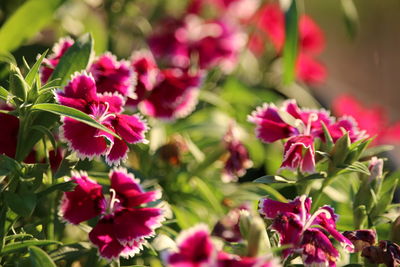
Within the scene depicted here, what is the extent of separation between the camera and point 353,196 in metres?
0.98

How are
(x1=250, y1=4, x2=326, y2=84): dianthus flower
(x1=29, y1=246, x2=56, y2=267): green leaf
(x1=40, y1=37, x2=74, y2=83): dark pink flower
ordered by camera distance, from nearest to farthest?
(x1=29, y1=246, x2=56, y2=267): green leaf < (x1=40, y1=37, x2=74, y2=83): dark pink flower < (x1=250, y1=4, x2=326, y2=84): dianthus flower

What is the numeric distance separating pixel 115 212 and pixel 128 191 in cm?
4

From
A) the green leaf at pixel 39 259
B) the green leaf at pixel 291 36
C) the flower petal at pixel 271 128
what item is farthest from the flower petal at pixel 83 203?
the green leaf at pixel 291 36

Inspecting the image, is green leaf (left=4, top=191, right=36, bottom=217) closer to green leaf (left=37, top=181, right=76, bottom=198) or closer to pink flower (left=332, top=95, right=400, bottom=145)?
green leaf (left=37, top=181, right=76, bottom=198)

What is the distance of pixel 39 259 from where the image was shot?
2.40 feet

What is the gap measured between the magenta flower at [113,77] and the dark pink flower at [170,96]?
0.19 metres

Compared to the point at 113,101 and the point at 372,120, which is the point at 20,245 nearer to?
the point at 113,101

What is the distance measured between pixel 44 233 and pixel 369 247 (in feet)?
1.29

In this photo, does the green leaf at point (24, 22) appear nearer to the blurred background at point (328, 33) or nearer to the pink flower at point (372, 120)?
the blurred background at point (328, 33)

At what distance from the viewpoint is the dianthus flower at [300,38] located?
1.88 metres

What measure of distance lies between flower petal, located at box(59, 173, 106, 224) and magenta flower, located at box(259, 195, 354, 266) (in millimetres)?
193

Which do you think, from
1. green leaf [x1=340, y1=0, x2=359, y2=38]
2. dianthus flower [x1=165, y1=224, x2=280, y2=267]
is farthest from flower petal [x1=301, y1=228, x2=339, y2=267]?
green leaf [x1=340, y1=0, x2=359, y2=38]

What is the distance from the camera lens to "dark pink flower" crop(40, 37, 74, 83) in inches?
37.3

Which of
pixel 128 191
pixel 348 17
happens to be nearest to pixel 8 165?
pixel 128 191
